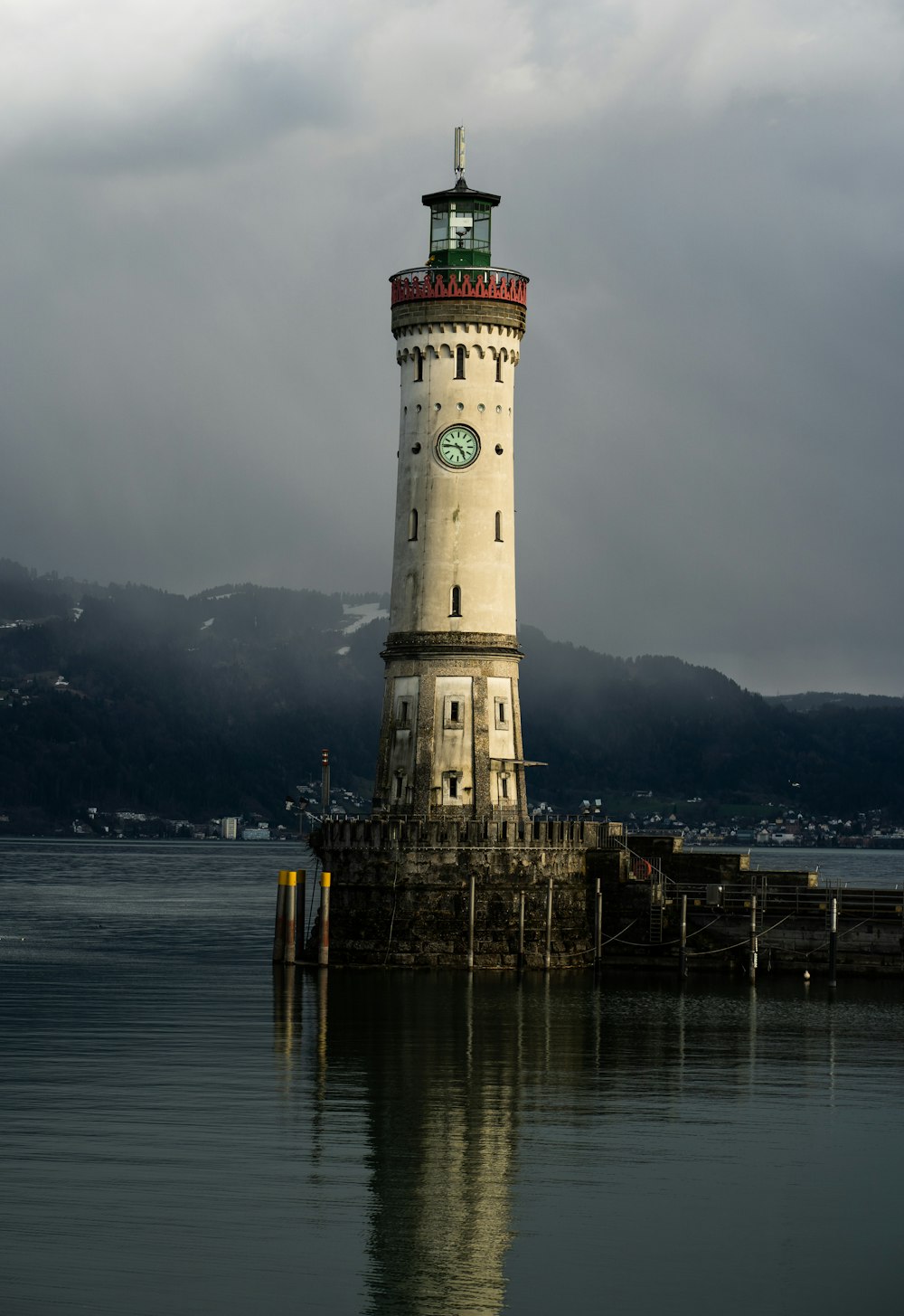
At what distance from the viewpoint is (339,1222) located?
35.4 meters

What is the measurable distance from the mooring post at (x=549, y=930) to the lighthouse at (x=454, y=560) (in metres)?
3.65

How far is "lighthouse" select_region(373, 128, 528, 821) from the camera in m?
76.1

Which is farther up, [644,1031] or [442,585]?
[442,585]

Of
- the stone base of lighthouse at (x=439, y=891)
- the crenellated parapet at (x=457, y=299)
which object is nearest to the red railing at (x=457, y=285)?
the crenellated parapet at (x=457, y=299)

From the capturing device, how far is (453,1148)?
139 ft

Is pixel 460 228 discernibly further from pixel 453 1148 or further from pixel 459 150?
pixel 453 1148

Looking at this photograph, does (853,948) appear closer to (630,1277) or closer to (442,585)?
(442,585)

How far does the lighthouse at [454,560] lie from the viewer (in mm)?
76062

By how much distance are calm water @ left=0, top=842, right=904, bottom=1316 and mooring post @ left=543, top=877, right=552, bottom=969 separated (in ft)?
3.96

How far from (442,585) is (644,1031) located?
2133cm

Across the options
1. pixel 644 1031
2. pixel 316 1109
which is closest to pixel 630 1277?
pixel 316 1109

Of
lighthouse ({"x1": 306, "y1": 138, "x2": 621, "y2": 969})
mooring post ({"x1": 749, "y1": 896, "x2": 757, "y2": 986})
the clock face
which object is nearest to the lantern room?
lighthouse ({"x1": 306, "y1": 138, "x2": 621, "y2": 969})

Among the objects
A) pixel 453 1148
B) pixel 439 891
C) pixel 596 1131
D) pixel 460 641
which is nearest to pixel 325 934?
pixel 439 891

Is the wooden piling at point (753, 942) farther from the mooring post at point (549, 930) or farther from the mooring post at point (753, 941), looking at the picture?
the mooring post at point (549, 930)
